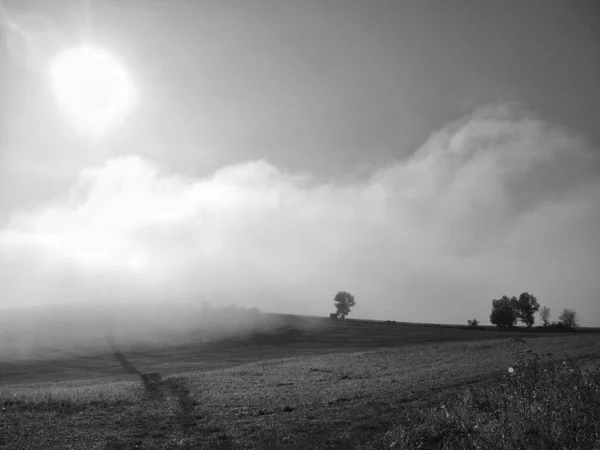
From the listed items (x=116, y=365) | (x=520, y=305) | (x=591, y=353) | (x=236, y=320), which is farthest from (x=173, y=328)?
(x=520, y=305)

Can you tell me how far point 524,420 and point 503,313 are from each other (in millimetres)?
136175

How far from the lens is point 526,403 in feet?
35.5

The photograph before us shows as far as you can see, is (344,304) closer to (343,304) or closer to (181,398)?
(343,304)

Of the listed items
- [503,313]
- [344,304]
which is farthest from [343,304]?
[503,313]

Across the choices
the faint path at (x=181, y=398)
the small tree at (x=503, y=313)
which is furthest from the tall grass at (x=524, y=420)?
the small tree at (x=503, y=313)

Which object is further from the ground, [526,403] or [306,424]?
[526,403]

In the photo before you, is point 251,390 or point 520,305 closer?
point 251,390

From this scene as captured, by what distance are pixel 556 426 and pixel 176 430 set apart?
493 inches

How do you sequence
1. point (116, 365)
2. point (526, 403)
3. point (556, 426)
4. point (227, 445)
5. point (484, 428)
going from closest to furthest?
point (556, 426)
point (484, 428)
point (526, 403)
point (227, 445)
point (116, 365)

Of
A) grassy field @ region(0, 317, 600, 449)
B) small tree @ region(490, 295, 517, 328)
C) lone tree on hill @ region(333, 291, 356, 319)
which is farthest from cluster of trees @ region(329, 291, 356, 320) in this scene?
grassy field @ region(0, 317, 600, 449)

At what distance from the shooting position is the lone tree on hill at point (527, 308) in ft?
437

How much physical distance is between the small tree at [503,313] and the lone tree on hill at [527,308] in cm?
196

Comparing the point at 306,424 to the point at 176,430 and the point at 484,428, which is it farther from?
the point at 484,428

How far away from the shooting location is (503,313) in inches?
5074
